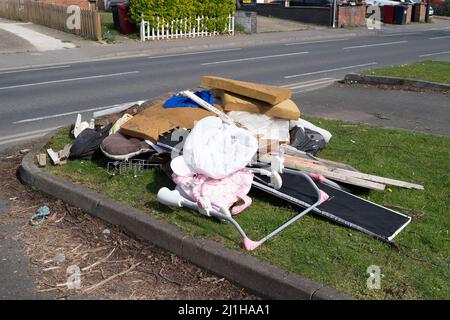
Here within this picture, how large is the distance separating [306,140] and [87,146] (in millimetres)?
2456

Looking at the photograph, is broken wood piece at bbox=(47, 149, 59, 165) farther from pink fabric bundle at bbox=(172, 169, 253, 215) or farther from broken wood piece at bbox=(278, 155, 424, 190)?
broken wood piece at bbox=(278, 155, 424, 190)

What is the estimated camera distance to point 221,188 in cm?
482

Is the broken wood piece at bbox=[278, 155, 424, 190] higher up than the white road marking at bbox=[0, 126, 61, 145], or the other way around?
the broken wood piece at bbox=[278, 155, 424, 190]

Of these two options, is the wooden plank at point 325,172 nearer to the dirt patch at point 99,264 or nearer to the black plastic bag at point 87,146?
the dirt patch at point 99,264

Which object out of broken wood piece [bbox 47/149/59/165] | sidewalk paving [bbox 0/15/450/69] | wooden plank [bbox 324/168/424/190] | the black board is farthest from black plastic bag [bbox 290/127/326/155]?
sidewalk paving [bbox 0/15/450/69]

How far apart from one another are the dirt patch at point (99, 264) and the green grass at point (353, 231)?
0.32 m

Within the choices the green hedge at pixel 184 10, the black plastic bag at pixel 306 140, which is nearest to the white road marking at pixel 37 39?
the green hedge at pixel 184 10

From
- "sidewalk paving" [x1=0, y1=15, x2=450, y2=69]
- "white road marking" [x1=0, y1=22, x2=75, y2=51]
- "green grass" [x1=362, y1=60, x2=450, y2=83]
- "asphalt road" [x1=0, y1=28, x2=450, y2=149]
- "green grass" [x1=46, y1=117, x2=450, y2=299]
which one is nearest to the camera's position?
"green grass" [x1=46, y1=117, x2=450, y2=299]

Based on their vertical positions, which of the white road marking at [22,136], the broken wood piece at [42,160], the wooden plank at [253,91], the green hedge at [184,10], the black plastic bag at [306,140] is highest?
the green hedge at [184,10]

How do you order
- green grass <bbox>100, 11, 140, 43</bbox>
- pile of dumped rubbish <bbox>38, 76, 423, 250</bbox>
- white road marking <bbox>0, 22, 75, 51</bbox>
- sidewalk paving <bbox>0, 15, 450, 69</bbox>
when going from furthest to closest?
green grass <bbox>100, 11, 140, 43</bbox>
white road marking <bbox>0, 22, 75, 51</bbox>
sidewalk paving <bbox>0, 15, 450, 69</bbox>
pile of dumped rubbish <bbox>38, 76, 423, 250</bbox>

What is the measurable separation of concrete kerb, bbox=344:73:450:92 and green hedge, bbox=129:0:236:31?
40.0ft

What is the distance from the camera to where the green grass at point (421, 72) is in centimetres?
1247

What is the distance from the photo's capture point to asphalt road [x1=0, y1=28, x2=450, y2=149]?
9922mm
